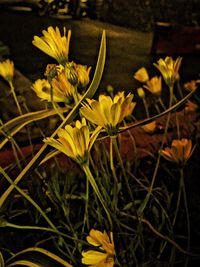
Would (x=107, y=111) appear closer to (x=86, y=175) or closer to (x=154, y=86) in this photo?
(x=86, y=175)

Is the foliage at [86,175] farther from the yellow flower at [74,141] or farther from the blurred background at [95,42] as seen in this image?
the blurred background at [95,42]

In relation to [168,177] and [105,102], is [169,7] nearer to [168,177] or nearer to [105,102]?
[168,177]

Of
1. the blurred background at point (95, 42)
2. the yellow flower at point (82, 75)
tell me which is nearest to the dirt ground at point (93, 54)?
the blurred background at point (95, 42)

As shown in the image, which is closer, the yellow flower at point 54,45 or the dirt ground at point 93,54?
the yellow flower at point 54,45

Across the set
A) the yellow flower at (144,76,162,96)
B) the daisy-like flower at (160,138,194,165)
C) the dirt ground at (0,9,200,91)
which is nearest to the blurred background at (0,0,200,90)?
the dirt ground at (0,9,200,91)

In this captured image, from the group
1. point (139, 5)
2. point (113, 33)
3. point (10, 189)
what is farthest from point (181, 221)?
point (139, 5)
